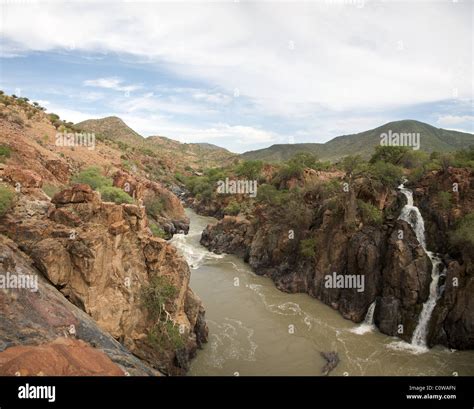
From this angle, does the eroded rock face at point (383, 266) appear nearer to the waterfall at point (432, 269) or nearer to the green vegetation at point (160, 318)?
the waterfall at point (432, 269)

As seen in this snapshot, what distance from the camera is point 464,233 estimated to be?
Answer: 1620cm

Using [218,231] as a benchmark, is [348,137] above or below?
above

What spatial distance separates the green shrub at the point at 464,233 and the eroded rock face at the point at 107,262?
12.9 m

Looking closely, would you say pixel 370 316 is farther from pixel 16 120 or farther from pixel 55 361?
pixel 16 120

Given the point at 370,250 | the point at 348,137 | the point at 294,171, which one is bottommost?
the point at 370,250

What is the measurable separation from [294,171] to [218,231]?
359 inches

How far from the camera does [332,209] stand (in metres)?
21.4

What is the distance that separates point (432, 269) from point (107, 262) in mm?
15269

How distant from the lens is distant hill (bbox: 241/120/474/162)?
75.6 m

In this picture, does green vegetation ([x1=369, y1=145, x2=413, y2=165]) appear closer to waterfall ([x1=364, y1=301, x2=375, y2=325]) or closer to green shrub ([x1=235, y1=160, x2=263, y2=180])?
waterfall ([x1=364, y1=301, x2=375, y2=325])

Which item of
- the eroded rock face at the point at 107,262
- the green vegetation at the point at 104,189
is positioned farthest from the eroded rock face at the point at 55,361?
the green vegetation at the point at 104,189

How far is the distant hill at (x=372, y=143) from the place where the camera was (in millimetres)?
75562
